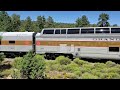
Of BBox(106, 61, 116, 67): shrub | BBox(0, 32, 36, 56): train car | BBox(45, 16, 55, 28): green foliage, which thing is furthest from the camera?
BBox(45, 16, 55, 28): green foliage

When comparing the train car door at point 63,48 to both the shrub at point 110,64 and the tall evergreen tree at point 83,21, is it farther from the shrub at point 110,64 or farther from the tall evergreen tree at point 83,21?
the tall evergreen tree at point 83,21

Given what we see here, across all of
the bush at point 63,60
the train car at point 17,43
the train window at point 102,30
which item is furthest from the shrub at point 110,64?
the train car at point 17,43

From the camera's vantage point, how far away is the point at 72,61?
1975 centimetres

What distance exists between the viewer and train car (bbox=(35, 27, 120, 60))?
59.1 feet

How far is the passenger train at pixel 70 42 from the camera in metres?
18.1

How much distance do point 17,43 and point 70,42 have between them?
199 inches

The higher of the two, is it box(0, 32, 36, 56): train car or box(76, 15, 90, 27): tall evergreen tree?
box(76, 15, 90, 27): tall evergreen tree

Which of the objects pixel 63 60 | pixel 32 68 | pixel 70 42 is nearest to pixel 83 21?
pixel 70 42

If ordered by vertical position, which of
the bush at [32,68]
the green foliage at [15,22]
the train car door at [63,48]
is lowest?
the bush at [32,68]

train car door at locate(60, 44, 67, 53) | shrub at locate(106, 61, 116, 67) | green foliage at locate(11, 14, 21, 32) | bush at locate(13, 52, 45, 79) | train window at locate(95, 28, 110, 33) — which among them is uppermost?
green foliage at locate(11, 14, 21, 32)

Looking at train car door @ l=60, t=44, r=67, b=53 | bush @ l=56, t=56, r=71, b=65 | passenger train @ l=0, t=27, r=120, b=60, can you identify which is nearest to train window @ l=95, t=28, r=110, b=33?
passenger train @ l=0, t=27, r=120, b=60

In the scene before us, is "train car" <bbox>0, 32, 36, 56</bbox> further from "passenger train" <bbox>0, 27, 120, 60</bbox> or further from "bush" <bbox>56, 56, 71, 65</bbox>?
"bush" <bbox>56, 56, 71, 65</bbox>
